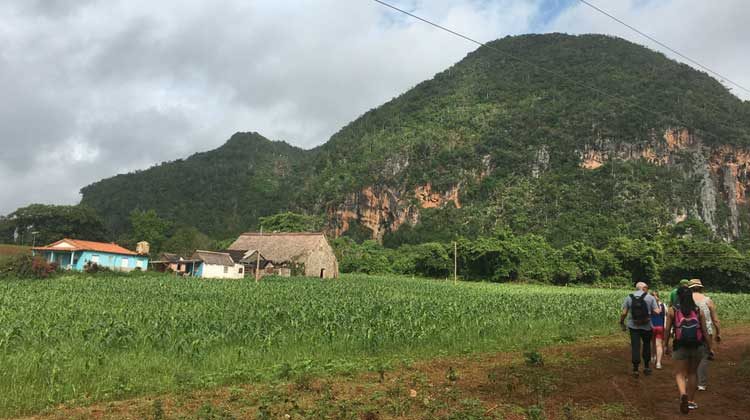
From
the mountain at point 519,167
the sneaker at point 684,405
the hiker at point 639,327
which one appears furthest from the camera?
the mountain at point 519,167

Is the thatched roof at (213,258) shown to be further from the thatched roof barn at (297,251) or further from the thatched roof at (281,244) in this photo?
the thatched roof at (281,244)

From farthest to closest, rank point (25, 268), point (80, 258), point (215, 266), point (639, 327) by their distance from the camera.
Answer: point (215, 266)
point (80, 258)
point (25, 268)
point (639, 327)

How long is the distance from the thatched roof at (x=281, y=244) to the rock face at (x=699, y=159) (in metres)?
79.9

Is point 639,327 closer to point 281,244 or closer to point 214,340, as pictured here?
point 214,340

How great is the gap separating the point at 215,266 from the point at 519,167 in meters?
86.0

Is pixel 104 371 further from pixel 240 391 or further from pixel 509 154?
pixel 509 154

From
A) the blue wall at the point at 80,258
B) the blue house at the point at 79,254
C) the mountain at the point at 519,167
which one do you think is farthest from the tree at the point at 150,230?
the blue wall at the point at 80,258

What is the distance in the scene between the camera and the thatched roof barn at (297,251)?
157 feet

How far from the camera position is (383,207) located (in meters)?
121

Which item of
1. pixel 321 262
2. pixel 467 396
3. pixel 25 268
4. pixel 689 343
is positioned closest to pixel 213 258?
pixel 321 262

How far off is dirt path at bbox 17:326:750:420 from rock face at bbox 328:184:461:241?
10542 centimetres

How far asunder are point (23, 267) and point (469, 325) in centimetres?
3226

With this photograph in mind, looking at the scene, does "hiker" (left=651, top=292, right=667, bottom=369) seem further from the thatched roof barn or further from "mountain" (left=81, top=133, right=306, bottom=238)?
"mountain" (left=81, top=133, right=306, bottom=238)

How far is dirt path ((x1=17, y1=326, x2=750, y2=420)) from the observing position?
5730 millimetres
